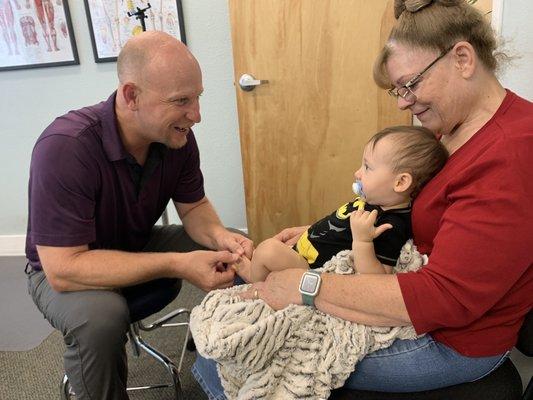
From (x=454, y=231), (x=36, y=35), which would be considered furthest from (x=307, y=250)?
(x=36, y=35)

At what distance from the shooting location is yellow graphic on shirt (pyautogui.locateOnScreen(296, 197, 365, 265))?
3.76 feet

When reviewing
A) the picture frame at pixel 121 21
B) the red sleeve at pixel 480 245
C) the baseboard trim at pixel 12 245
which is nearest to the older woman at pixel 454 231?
the red sleeve at pixel 480 245

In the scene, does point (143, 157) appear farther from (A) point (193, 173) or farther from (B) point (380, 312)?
(B) point (380, 312)

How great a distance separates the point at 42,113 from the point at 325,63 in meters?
1.75

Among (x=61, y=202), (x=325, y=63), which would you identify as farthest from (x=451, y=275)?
(x=325, y=63)

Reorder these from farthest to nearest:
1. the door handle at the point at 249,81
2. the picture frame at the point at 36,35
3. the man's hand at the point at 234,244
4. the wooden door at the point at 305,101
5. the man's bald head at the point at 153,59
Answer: the picture frame at the point at 36,35 → the door handle at the point at 249,81 → the wooden door at the point at 305,101 → the man's hand at the point at 234,244 → the man's bald head at the point at 153,59

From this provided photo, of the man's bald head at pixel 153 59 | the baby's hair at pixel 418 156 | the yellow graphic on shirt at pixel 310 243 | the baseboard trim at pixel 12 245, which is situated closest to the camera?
the baby's hair at pixel 418 156

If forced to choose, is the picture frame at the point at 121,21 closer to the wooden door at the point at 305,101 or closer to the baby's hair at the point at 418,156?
the wooden door at the point at 305,101

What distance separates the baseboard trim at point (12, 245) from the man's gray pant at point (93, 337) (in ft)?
6.70

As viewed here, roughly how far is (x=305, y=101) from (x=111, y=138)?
116cm

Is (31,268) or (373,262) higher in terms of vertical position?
(373,262)

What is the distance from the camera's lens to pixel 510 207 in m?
0.82

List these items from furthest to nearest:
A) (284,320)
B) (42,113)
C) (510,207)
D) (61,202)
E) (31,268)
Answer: (42,113)
(31,268)
(61,202)
(284,320)
(510,207)

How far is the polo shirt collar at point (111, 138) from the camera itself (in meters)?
1.29
